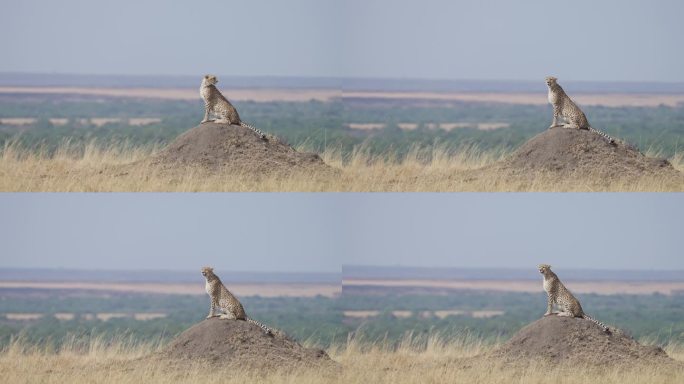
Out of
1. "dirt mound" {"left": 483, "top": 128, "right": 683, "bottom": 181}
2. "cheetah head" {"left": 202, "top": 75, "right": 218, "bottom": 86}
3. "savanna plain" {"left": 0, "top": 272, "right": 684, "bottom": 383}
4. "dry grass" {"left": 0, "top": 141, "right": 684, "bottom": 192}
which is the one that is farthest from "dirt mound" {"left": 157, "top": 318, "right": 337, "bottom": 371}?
"dirt mound" {"left": 483, "top": 128, "right": 683, "bottom": 181}

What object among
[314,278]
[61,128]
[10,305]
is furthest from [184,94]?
[314,278]

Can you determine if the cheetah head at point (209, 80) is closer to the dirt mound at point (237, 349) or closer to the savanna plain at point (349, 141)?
the savanna plain at point (349, 141)

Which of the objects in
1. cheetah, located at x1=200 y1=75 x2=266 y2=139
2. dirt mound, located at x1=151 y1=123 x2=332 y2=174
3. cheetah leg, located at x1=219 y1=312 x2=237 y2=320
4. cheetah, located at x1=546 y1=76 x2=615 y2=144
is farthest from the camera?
cheetah, located at x1=546 y1=76 x2=615 y2=144

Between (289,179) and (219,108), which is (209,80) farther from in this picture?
(289,179)

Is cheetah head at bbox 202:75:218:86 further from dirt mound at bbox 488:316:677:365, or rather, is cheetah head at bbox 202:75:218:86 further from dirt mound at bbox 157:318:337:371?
dirt mound at bbox 488:316:677:365

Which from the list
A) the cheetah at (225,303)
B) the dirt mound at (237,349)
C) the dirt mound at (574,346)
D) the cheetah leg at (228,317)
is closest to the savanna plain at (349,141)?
the cheetah at (225,303)

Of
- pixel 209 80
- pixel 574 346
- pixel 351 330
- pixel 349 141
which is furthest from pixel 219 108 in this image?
pixel 574 346
